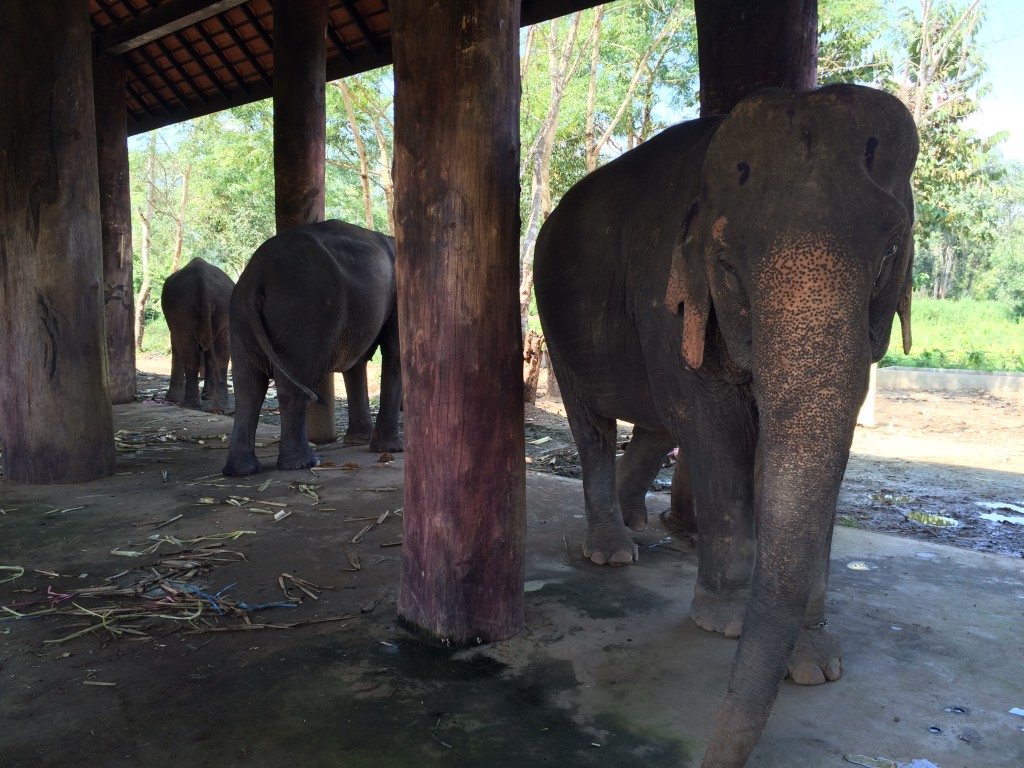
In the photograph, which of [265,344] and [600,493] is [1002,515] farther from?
[265,344]

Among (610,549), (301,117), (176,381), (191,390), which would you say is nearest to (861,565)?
(610,549)

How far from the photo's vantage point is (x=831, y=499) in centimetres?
205

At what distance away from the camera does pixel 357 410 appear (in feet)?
→ 24.2

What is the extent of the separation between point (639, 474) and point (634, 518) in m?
0.25

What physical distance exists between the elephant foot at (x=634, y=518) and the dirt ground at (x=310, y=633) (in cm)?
16

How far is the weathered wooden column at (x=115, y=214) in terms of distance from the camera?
32.5ft

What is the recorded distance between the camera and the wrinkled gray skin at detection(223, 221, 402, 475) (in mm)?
5816

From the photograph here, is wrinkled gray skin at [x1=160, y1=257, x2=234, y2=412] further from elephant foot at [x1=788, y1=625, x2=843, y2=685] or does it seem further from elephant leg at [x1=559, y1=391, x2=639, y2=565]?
elephant foot at [x1=788, y1=625, x2=843, y2=685]

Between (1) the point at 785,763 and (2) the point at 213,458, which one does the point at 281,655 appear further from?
(2) the point at 213,458

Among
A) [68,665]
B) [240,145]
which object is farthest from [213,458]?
[240,145]

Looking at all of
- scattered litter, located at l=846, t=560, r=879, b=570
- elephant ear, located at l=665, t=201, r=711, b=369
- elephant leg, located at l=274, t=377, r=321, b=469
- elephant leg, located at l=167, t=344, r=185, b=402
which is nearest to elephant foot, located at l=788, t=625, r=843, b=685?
elephant ear, located at l=665, t=201, r=711, b=369

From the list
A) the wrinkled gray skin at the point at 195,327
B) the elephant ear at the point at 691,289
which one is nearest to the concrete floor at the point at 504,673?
the elephant ear at the point at 691,289

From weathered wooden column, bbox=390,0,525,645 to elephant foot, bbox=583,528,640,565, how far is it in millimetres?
945

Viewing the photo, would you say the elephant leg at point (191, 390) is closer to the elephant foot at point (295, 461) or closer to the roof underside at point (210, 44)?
the roof underside at point (210, 44)
